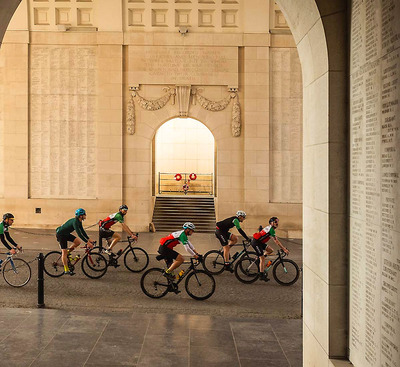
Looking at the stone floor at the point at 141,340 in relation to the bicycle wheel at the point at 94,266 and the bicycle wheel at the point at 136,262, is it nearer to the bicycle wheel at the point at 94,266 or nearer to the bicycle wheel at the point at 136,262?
the bicycle wheel at the point at 94,266

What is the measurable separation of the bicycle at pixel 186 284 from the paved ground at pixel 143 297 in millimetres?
160

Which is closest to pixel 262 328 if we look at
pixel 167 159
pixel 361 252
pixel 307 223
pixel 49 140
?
pixel 307 223

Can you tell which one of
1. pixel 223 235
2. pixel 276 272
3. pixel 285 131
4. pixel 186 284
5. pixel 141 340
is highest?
pixel 285 131

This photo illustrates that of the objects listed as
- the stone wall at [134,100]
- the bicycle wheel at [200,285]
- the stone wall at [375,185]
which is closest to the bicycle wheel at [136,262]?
the bicycle wheel at [200,285]

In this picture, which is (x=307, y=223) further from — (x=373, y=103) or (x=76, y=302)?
(x=76, y=302)

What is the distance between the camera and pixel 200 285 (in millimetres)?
10977

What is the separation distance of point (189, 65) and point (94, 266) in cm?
1085

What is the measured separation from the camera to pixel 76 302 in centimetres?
1037

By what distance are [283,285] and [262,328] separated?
3.34 meters

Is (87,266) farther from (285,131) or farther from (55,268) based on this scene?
(285,131)

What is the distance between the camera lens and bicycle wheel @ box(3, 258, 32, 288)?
38.0 feet

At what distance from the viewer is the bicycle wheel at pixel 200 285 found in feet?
35.3

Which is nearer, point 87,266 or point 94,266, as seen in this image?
point 94,266

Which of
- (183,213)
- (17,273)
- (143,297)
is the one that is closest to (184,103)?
(183,213)
